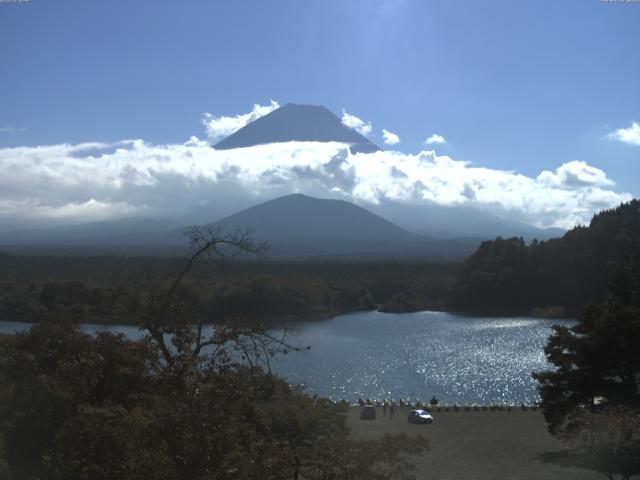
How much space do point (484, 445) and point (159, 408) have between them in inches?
395

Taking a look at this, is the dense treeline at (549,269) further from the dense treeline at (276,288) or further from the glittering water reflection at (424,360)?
the glittering water reflection at (424,360)

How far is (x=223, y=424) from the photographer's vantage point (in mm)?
3600

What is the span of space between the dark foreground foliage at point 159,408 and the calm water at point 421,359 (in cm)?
902

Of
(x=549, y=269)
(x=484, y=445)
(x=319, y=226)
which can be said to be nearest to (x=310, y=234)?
(x=319, y=226)

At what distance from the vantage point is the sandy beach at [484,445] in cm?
1002

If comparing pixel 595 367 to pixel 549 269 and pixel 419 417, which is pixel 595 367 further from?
pixel 549 269

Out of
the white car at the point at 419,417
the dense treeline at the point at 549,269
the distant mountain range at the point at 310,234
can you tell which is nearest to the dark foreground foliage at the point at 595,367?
the white car at the point at 419,417

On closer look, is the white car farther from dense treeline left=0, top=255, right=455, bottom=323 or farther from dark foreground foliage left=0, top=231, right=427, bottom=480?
dark foreground foliage left=0, top=231, right=427, bottom=480

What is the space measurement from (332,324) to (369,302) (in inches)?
377

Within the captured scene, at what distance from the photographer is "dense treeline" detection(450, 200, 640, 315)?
40094 millimetres

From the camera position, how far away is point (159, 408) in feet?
11.9

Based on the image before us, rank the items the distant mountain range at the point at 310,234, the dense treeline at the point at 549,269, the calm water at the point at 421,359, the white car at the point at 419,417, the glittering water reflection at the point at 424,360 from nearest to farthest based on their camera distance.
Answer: the white car at the point at 419,417
the calm water at the point at 421,359
the glittering water reflection at the point at 424,360
the dense treeline at the point at 549,269
the distant mountain range at the point at 310,234

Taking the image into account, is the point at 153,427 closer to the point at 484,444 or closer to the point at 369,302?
the point at 484,444

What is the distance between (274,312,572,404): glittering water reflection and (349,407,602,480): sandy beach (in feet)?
12.8
